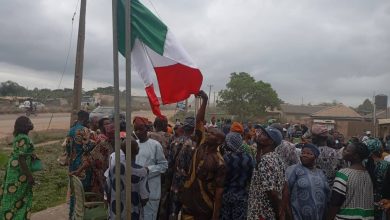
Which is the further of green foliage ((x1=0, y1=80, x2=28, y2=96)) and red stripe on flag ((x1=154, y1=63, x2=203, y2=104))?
green foliage ((x1=0, y1=80, x2=28, y2=96))

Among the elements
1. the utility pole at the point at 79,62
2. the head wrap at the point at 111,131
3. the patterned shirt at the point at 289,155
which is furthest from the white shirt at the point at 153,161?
the utility pole at the point at 79,62

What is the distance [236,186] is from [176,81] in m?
1.30

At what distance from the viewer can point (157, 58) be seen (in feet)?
14.4

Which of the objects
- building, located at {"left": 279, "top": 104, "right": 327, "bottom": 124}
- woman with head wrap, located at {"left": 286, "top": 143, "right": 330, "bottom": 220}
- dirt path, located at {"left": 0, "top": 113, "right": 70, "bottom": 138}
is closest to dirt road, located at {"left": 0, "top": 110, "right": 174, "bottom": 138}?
dirt path, located at {"left": 0, "top": 113, "right": 70, "bottom": 138}

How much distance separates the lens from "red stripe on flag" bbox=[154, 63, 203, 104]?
4.39m

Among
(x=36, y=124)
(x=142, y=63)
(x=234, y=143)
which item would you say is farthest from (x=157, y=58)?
(x=36, y=124)

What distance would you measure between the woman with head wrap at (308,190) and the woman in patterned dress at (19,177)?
3.35 m

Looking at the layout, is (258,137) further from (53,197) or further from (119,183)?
(53,197)

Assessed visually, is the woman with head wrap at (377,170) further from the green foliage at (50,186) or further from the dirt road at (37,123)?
the dirt road at (37,123)

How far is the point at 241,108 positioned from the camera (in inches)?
2259

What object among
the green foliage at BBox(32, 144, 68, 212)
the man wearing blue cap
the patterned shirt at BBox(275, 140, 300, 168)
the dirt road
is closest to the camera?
the man wearing blue cap

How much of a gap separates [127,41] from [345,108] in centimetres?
6776

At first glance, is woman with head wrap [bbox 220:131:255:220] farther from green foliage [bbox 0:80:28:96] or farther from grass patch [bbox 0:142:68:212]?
green foliage [bbox 0:80:28:96]

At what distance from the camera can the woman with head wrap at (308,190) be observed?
444 cm
